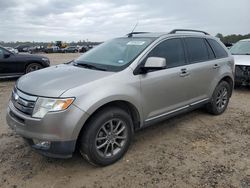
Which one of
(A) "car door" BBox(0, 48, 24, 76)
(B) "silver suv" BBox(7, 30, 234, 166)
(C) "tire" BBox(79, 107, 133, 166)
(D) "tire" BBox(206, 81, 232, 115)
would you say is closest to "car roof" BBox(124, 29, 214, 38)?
(B) "silver suv" BBox(7, 30, 234, 166)

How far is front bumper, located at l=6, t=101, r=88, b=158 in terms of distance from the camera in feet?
10.2

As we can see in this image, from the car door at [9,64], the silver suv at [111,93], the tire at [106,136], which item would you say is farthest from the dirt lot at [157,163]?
the car door at [9,64]

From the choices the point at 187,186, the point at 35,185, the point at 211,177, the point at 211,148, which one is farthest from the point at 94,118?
the point at 211,148

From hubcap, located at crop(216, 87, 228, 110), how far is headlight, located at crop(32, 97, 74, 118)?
11.8ft

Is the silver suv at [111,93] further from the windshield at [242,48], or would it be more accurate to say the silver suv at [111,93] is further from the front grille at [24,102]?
the windshield at [242,48]

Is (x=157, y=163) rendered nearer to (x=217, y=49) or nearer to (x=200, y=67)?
(x=200, y=67)

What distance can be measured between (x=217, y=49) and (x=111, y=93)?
Answer: 3.10m

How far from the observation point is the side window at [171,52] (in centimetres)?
428

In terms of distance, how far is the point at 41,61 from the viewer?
435 inches

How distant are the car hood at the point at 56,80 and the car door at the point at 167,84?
2.27ft

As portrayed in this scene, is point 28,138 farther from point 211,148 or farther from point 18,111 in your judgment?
point 211,148

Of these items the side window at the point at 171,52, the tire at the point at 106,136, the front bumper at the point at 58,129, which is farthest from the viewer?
the side window at the point at 171,52

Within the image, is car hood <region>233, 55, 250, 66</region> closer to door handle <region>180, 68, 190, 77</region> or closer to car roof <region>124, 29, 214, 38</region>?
car roof <region>124, 29, 214, 38</region>

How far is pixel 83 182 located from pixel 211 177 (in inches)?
61.5
